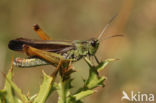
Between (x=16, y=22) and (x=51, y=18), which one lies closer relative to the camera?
(x=16, y=22)

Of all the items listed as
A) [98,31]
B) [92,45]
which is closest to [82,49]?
[92,45]

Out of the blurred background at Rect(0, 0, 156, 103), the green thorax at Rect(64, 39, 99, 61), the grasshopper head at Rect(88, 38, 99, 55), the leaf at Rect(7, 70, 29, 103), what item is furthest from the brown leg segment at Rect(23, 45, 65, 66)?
the blurred background at Rect(0, 0, 156, 103)

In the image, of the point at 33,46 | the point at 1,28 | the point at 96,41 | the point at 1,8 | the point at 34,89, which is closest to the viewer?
the point at 33,46

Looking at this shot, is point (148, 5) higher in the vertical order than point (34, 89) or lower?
higher

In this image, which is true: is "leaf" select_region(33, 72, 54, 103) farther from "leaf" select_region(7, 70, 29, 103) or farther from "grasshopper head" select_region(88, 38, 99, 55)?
"grasshopper head" select_region(88, 38, 99, 55)

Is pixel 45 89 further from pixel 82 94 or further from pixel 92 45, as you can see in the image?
pixel 92 45

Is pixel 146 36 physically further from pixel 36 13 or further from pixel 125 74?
pixel 36 13

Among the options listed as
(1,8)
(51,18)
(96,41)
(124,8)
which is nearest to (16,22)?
(1,8)
